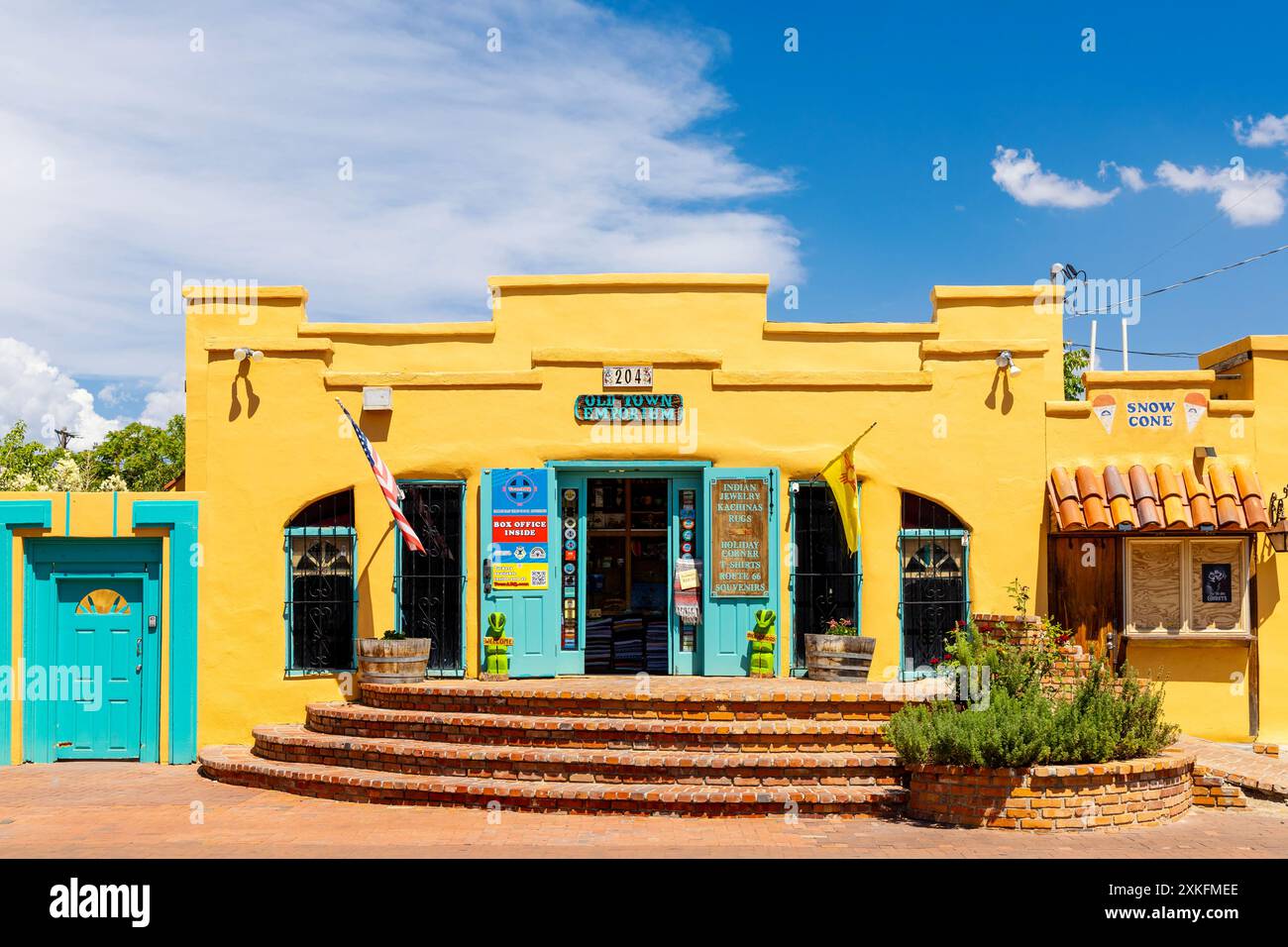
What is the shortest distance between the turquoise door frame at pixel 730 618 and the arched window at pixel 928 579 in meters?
1.38

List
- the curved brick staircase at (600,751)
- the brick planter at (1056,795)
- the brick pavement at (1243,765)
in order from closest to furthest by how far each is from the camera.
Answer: the brick planter at (1056,795), the curved brick staircase at (600,751), the brick pavement at (1243,765)

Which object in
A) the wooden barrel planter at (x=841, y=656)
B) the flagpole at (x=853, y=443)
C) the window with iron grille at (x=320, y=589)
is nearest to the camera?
the wooden barrel planter at (x=841, y=656)

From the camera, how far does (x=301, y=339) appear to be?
13000 millimetres

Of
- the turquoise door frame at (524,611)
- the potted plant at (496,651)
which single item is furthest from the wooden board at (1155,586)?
the potted plant at (496,651)

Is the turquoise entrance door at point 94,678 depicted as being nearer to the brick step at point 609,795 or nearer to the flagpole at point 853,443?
the brick step at point 609,795

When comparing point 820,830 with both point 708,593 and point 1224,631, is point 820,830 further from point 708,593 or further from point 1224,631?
point 1224,631

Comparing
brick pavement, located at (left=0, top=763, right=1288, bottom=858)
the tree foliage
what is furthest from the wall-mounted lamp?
the tree foliage

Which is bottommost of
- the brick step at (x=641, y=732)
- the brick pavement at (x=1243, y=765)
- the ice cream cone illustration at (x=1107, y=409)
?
the brick pavement at (x=1243, y=765)

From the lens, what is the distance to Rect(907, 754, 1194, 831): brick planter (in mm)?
9156

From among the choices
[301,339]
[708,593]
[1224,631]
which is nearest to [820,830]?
[708,593]

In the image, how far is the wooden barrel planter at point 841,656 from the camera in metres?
11.9

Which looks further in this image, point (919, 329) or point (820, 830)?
point (919, 329)

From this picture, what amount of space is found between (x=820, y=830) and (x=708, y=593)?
12.4ft

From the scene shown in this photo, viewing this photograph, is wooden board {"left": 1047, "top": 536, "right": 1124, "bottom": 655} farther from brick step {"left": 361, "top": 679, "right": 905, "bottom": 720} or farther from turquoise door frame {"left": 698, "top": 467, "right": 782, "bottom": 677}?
turquoise door frame {"left": 698, "top": 467, "right": 782, "bottom": 677}
